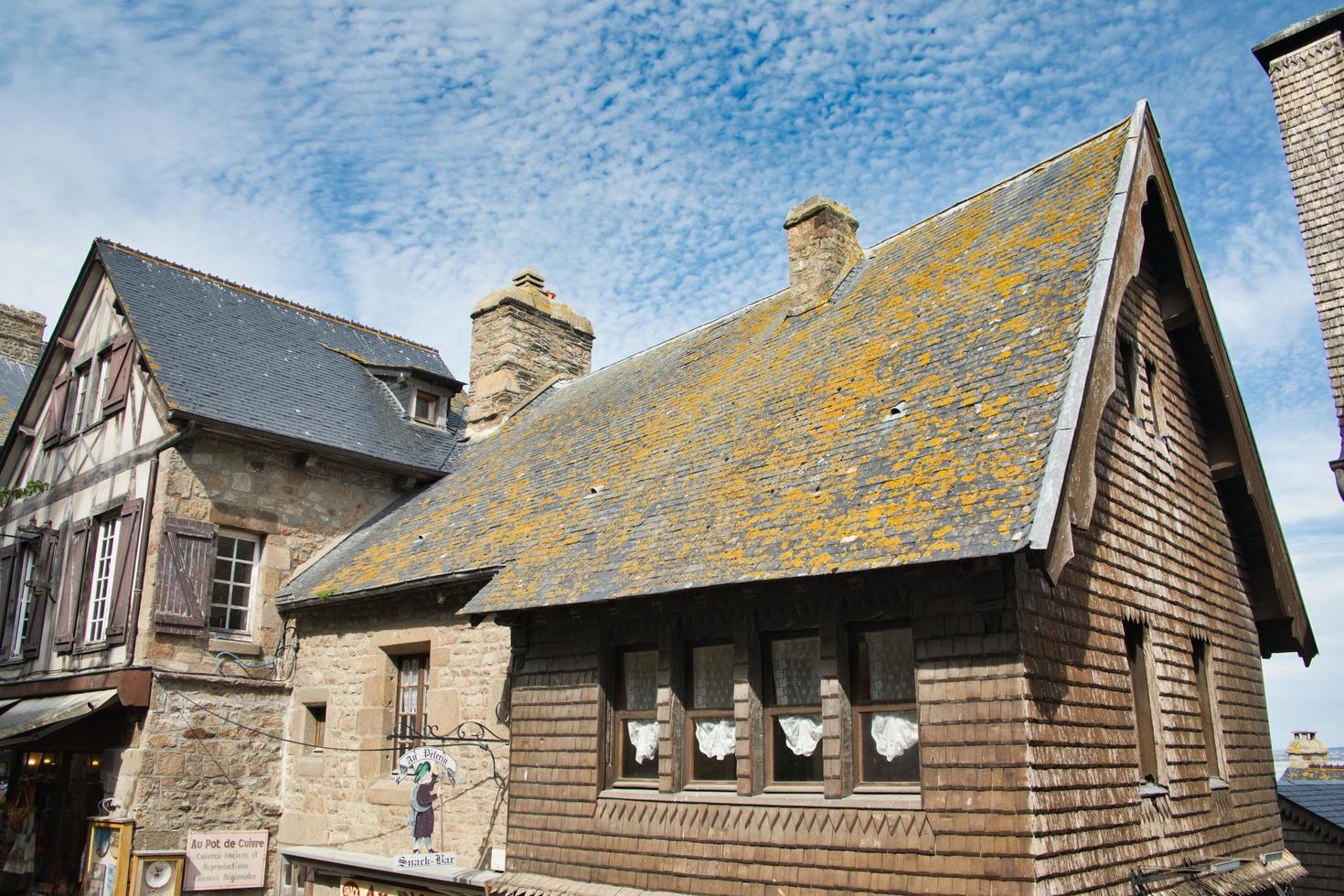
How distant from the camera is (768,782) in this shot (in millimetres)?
8570

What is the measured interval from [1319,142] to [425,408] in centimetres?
1417

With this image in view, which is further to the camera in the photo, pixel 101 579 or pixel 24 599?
pixel 24 599

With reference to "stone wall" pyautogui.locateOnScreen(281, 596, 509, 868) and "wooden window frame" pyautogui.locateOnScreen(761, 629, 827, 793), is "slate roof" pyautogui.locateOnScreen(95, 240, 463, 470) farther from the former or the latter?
"wooden window frame" pyautogui.locateOnScreen(761, 629, 827, 793)

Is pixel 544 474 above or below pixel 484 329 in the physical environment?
below

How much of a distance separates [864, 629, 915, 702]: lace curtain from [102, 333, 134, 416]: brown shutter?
11.2 meters

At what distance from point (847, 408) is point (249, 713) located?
8.62 m

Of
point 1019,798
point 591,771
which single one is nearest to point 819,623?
point 1019,798

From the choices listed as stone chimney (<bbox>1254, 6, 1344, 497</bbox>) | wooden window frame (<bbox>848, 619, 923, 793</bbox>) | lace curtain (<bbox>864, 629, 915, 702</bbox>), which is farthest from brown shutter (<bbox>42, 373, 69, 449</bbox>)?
stone chimney (<bbox>1254, 6, 1344, 497</bbox>)

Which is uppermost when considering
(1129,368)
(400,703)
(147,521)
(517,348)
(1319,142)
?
(1319,142)

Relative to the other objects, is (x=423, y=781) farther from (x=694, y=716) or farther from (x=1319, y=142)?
(x=1319, y=142)

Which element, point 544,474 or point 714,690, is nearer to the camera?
point 714,690

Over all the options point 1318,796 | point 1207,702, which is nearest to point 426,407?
point 1207,702

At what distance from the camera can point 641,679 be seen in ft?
32.2

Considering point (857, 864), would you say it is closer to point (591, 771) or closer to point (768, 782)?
point (768, 782)
